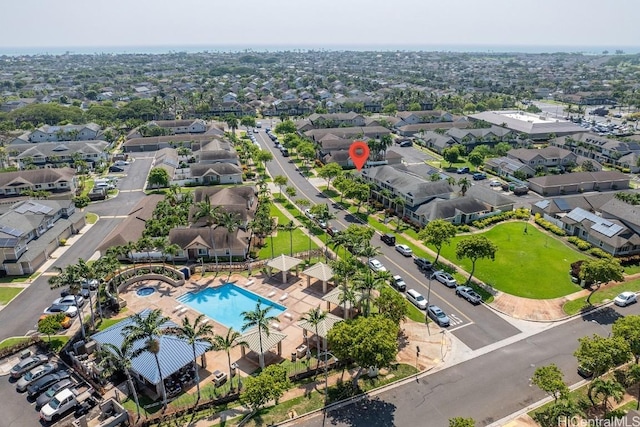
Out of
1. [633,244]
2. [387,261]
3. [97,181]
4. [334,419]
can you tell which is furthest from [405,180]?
[97,181]

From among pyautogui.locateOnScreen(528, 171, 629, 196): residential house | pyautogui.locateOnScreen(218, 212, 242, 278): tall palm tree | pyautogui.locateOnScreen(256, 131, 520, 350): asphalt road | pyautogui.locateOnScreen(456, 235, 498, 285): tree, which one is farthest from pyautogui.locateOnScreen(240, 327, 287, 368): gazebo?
pyautogui.locateOnScreen(528, 171, 629, 196): residential house

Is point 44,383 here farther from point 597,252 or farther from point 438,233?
point 597,252

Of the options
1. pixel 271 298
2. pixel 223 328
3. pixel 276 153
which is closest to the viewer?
pixel 223 328

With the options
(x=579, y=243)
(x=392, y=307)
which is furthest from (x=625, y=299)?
(x=392, y=307)

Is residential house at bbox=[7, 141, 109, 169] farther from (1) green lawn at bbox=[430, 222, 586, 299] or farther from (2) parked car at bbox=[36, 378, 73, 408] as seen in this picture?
(1) green lawn at bbox=[430, 222, 586, 299]

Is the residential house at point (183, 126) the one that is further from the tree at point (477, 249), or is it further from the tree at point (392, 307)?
the tree at point (392, 307)

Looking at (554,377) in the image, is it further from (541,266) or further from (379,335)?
(541,266)
